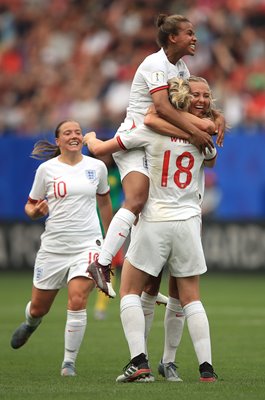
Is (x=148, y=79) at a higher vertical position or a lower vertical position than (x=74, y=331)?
higher

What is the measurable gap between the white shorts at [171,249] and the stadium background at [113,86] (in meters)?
11.9

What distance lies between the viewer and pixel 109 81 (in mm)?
22516

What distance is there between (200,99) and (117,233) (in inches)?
45.6

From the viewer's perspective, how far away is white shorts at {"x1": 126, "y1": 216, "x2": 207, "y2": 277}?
330 inches

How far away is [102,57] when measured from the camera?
23141 mm

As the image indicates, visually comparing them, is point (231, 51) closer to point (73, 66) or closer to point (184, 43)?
point (73, 66)

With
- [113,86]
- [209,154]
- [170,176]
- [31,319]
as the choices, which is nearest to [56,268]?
[31,319]

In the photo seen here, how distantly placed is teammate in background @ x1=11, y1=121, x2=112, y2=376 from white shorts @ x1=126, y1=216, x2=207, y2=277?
4.80 feet

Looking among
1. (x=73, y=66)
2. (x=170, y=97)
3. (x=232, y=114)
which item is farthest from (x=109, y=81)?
(x=170, y=97)

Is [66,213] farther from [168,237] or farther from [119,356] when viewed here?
[168,237]

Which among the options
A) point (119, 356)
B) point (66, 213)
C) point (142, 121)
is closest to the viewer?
point (142, 121)

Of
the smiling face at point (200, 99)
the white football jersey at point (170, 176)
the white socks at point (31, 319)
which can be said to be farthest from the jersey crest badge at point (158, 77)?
the white socks at point (31, 319)

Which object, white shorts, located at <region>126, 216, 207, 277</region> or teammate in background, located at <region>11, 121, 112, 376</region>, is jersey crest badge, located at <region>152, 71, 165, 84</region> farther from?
teammate in background, located at <region>11, 121, 112, 376</region>

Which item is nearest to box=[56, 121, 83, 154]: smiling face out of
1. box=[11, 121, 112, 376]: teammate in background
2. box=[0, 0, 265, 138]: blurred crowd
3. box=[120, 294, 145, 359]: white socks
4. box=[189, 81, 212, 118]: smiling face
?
box=[11, 121, 112, 376]: teammate in background
